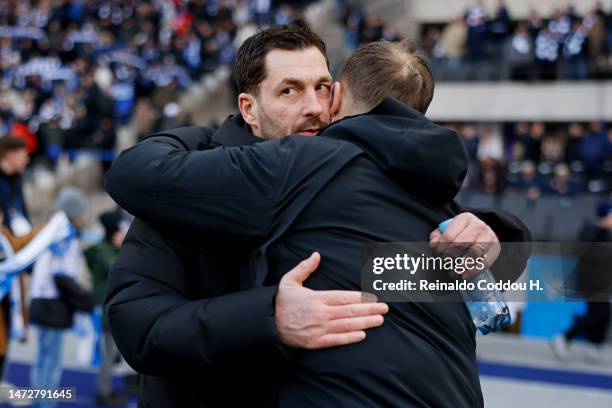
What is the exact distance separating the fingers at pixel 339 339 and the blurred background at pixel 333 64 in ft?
30.4

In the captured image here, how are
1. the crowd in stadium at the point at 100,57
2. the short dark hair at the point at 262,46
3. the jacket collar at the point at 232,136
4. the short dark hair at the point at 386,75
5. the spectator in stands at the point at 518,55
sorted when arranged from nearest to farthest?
the short dark hair at the point at 386,75 < the jacket collar at the point at 232,136 < the short dark hair at the point at 262,46 < the crowd in stadium at the point at 100,57 < the spectator in stands at the point at 518,55

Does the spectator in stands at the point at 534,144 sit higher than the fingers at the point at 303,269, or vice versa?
the fingers at the point at 303,269

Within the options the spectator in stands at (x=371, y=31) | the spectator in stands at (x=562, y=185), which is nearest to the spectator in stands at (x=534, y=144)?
the spectator in stands at (x=562, y=185)

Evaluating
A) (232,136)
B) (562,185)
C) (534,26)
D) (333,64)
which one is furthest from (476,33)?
(232,136)

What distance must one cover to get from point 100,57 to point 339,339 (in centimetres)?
2089

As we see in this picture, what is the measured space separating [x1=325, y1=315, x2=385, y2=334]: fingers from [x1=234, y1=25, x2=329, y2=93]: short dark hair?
882 mm

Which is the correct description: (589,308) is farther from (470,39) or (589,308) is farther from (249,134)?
(470,39)

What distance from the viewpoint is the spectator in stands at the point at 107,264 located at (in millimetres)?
7633

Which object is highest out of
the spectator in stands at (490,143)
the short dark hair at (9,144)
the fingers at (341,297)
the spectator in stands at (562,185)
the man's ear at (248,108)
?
the man's ear at (248,108)

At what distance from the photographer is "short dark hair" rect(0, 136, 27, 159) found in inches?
267

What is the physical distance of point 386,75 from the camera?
7.32ft

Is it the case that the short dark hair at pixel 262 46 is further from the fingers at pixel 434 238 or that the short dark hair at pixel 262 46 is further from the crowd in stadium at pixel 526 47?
the crowd in stadium at pixel 526 47

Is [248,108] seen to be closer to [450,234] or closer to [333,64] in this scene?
[450,234]

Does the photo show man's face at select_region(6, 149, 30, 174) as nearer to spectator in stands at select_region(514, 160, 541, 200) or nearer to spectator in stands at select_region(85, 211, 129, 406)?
spectator in stands at select_region(85, 211, 129, 406)
